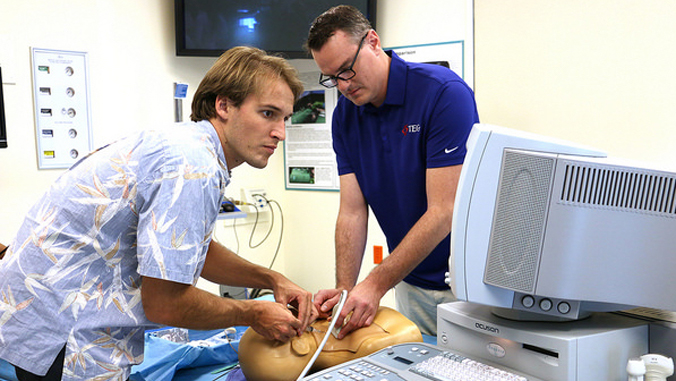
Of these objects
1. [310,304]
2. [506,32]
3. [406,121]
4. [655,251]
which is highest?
[506,32]

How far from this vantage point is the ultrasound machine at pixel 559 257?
95 centimetres

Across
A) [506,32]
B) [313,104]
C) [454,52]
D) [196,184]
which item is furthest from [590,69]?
[196,184]

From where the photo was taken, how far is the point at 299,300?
4.58 feet

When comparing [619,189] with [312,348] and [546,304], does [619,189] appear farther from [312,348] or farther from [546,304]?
[312,348]

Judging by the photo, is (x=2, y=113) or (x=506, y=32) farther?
(x=506, y=32)

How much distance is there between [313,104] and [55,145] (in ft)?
5.09

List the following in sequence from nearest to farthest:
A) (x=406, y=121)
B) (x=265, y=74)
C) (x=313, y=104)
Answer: (x=265, y=74)
(x=406, y=121)
(x=313, y=104)

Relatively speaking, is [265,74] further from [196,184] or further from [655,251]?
[655,251]

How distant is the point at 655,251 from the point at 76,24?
9.37 feet

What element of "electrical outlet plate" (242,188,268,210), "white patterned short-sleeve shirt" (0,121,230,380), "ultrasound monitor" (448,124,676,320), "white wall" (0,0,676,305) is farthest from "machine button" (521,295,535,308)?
"electrical outlet plate" (242,188,268,210)

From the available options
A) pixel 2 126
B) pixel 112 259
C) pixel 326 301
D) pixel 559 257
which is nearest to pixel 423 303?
pixel 326 301

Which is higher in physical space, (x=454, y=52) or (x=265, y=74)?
(x=454, y=52)

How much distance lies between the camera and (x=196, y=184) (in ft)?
3.44

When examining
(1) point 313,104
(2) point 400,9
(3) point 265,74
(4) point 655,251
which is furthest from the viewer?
(1) point 313,104
